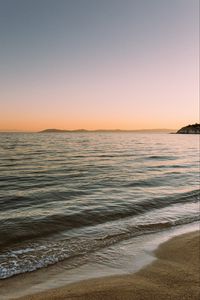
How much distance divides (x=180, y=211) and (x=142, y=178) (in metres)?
7.68

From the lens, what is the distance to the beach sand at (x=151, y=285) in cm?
497

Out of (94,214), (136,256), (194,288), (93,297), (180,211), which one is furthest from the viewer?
(180,211)

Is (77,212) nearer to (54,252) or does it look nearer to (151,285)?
(54,252)

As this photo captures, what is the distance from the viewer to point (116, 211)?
11453mm

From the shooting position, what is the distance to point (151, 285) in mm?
5480

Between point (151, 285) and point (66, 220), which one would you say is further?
point (66, 220)

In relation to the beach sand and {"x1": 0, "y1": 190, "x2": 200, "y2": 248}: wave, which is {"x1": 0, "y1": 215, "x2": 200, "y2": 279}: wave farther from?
the beach sand

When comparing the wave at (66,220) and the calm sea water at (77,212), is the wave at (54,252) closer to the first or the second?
the calm sea water at (77,212)

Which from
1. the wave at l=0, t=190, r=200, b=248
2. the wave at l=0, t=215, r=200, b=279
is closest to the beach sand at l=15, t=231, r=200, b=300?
the wave at l=0, t=215, r=200, b=279

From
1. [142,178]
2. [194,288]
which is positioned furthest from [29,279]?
[142,178]

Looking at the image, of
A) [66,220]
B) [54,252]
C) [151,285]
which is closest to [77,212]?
[66,220]

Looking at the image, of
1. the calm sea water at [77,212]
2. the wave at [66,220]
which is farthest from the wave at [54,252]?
the wave at [66,220]

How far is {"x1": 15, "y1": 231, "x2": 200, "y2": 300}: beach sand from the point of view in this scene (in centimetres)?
497

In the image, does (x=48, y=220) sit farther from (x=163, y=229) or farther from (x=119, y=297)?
(x=119, y=297)
